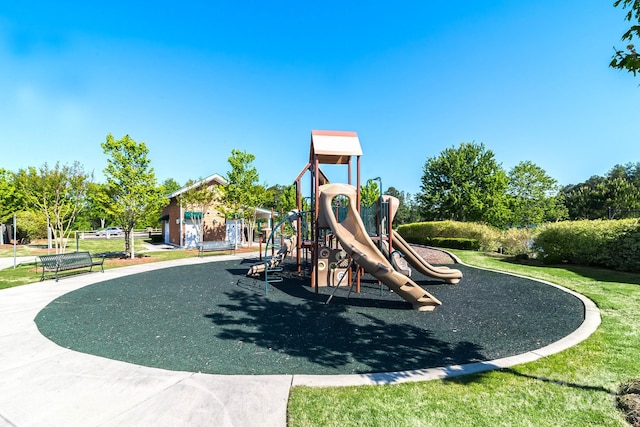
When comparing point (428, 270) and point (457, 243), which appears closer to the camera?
point (428, 270)

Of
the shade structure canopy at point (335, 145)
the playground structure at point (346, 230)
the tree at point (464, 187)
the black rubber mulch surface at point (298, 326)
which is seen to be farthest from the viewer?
the tree at point (464, 187)

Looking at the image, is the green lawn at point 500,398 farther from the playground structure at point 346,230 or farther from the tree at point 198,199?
the tree at point 198,199

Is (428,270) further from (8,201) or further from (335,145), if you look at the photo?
(8,201)

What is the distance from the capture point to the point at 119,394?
147 inches

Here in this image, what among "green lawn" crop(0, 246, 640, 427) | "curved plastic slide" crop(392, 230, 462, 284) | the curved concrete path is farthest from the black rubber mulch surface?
"green lawn" crop(0, 246, 640, 427)

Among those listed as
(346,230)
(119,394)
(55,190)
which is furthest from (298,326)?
(55,190)

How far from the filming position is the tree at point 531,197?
119 feet

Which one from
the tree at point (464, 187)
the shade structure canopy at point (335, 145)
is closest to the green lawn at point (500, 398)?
the shade structure canopy at point (335, 145)

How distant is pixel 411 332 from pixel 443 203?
3571 centimetres

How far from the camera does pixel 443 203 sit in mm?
38344

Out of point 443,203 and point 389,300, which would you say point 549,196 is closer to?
point 443,203

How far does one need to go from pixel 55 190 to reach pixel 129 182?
3.65 m

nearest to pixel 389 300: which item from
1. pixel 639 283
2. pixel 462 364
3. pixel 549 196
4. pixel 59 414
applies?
pixel 462 364

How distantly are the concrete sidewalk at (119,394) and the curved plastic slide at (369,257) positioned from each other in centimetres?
380
